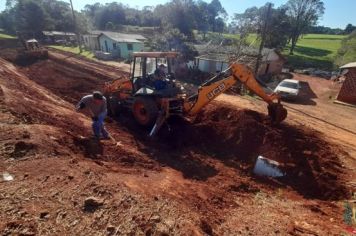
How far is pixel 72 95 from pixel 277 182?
1053 cm

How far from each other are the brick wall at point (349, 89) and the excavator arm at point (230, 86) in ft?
40.5

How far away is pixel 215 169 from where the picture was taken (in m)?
7.10

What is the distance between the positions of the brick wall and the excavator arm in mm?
12345

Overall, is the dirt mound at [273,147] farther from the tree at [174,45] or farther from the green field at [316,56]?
the green field at [316,56]

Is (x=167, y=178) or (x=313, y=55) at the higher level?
(x=167, y=178)

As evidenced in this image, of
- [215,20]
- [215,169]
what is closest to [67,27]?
[215,20]

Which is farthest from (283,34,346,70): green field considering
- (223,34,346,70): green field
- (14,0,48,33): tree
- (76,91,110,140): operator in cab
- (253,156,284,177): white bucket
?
(14,0,48,33): tree

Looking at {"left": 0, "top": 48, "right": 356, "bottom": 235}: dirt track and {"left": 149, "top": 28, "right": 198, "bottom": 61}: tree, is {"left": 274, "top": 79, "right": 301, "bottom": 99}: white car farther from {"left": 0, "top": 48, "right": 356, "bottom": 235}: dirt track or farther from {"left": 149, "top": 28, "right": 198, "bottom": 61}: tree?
{"left": 149, "top": 28, "right": 198, "bottom": 61}: tree

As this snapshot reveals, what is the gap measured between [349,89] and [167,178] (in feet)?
56.2

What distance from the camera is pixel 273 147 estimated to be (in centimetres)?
774

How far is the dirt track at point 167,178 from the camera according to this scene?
4.09 meters

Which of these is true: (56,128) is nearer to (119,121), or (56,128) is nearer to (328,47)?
(119,121)

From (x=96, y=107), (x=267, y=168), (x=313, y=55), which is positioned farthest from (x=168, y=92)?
(x=313, y=55)

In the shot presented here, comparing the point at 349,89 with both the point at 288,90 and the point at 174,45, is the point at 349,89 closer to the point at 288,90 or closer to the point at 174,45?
the point at 288,90
